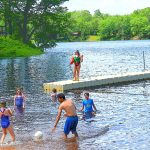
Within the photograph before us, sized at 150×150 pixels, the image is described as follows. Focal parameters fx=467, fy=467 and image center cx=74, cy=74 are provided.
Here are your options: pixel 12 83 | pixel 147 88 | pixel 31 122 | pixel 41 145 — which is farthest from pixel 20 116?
pixel 12 83

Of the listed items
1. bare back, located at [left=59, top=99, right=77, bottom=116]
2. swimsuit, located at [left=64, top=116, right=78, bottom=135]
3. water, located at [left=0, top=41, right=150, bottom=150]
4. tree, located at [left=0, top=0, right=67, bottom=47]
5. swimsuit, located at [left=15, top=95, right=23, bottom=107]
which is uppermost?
tree, located at [left=0, top=0, right=67, bottom=47]

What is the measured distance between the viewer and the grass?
9936 centimetres

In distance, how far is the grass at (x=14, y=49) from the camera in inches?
3912

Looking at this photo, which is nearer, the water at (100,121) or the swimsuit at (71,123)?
the swimsuit at (71,123)

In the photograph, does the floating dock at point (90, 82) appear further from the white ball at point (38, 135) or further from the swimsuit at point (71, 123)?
the swimsuit at point (71, 123)

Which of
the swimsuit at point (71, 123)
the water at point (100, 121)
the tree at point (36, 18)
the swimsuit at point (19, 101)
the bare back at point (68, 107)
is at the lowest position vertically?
the water at point (100, 121)

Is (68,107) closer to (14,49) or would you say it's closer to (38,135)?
(38,135)

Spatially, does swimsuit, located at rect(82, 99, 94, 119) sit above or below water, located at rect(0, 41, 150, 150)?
above

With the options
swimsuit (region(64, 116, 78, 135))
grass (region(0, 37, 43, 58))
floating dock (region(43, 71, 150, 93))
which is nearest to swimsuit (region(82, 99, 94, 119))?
swimsuit (region(64, 116, 78, 135))

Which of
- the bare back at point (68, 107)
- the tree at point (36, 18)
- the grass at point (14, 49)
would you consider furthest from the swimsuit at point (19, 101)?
the tree at point (36, 18)

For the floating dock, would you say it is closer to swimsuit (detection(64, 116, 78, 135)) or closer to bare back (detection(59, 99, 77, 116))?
swimsuit (detection(64, 116, 78, 135))

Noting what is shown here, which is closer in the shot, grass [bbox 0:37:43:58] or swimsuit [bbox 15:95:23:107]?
swimsuit [bbox 15:95:23:107]

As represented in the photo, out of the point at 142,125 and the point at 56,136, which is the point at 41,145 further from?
the point at 142,125

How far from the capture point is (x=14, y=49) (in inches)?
4035
